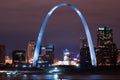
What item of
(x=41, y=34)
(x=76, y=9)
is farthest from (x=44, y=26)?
(x=76, y=9)

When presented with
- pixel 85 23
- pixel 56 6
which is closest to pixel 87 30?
pixel 85 23

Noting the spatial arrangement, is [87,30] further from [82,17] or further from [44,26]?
[44,26]

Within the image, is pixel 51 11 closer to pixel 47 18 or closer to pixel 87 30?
pixel 47 18

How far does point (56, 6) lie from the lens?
455 ft

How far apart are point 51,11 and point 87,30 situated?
14.4 metres

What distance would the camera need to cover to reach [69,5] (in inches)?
5290

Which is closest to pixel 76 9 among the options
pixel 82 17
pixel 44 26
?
pixel 82 17

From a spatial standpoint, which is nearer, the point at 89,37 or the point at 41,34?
the point at 89,37

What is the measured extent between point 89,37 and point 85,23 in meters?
5.17

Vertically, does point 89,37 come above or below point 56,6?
below

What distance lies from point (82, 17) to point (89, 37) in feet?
24.6

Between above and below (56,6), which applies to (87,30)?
below

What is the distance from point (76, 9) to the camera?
13775 cm

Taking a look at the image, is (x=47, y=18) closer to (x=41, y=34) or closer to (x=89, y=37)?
(x=41, y=34)
